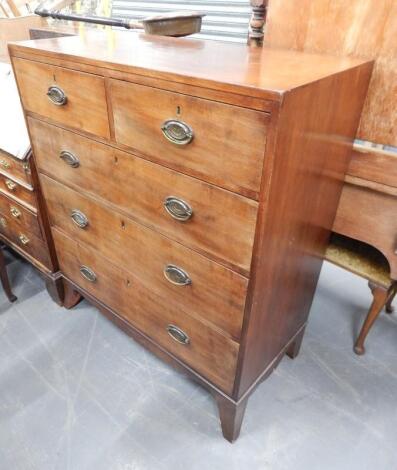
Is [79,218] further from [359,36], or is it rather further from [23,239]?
[359,36]

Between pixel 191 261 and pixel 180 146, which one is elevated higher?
pixel 180 146

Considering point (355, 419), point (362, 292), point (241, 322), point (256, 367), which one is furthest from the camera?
point (362, 292)

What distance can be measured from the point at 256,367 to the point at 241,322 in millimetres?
279

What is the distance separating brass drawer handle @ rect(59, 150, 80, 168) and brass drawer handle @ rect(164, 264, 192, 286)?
443mm

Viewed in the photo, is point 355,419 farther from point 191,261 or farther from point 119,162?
point 119,162

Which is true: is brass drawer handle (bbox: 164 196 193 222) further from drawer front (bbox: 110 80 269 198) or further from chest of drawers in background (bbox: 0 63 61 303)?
chest of drawers in background (bbox: 0 63 61 303)

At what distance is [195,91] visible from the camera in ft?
2.42

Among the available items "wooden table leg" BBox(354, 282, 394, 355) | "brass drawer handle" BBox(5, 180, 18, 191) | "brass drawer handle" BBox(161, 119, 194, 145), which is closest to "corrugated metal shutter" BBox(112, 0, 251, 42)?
"brass drawer handle" BBox(161, 119, 194, 145)

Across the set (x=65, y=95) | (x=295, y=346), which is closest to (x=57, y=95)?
(x=65, y=95)

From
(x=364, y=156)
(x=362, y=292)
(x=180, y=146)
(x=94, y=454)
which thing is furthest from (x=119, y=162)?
(x=362, y=292)

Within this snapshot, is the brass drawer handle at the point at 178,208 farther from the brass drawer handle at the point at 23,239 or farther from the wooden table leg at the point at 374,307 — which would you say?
the brass drawer handle at the point at 23,239

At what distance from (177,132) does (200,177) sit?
0.11 metres

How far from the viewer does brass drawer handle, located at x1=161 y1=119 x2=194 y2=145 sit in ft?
2.59

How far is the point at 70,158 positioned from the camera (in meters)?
1.18
